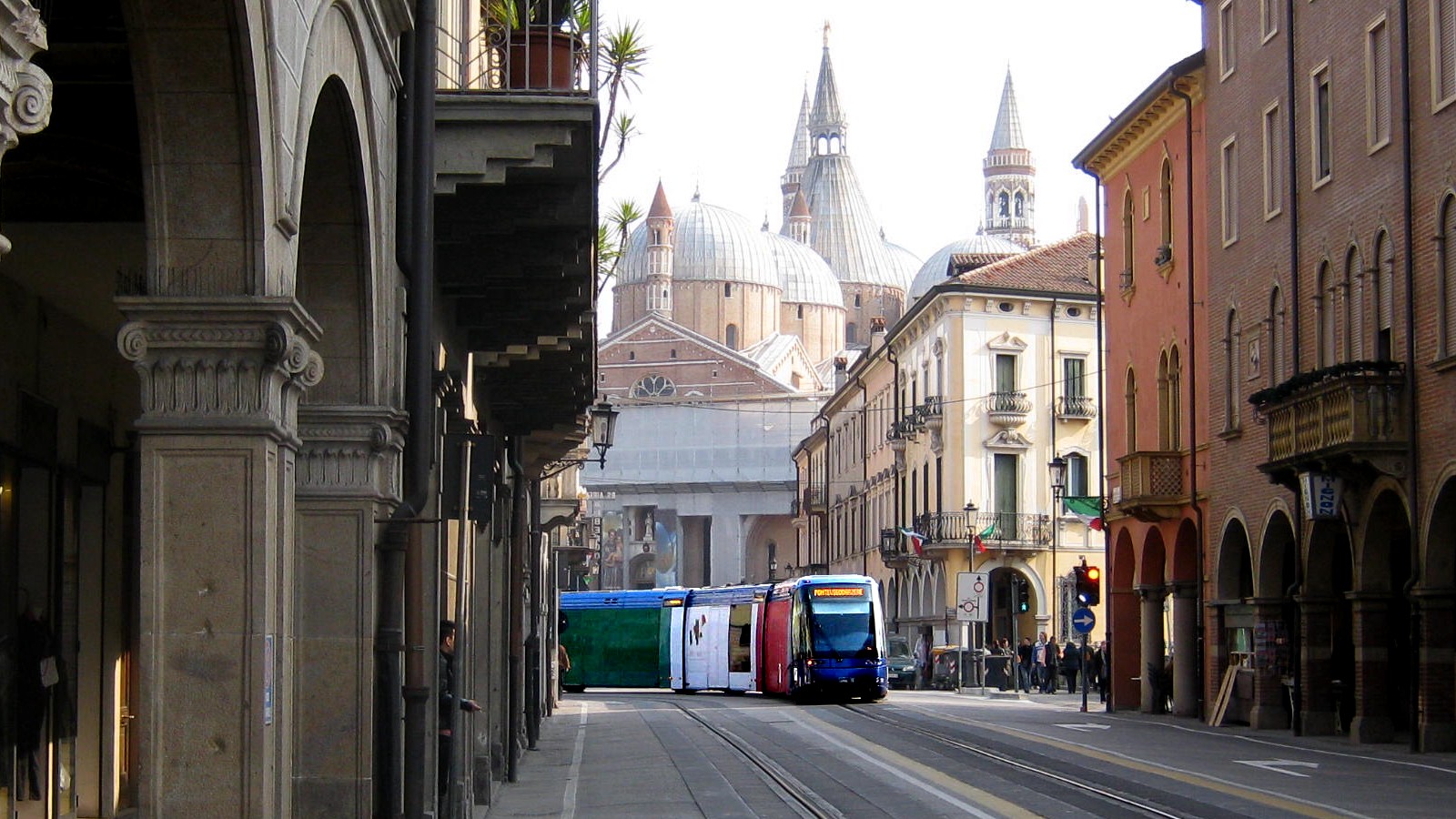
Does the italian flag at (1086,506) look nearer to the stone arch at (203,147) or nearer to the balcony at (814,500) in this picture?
the stone arch at (203,147)

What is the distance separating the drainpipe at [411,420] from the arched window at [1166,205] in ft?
98.6

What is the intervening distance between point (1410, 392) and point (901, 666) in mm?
37123

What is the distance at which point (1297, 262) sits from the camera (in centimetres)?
3225

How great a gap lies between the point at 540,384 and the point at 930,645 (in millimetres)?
47483

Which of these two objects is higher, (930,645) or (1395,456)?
(1395,456)

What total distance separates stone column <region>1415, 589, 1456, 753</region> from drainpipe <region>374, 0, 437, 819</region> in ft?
59.4

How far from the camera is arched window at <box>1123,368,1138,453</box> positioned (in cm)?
4294

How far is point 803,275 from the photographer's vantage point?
6703 inches

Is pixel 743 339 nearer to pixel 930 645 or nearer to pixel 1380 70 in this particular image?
pixel 930 645

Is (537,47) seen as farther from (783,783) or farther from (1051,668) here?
(1051,668)

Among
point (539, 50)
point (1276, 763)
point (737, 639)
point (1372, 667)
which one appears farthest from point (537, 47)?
point (737, 639)

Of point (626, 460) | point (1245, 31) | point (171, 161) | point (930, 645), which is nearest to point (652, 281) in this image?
point (626, 460)

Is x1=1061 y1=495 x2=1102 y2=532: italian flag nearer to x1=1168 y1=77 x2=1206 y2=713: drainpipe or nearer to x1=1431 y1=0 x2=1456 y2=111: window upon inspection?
x1=1168 y1=77 x2=1206 y2=713: drainpipe

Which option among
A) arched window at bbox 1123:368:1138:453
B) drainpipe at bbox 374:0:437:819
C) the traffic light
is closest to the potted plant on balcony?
drainpipe at bbox 374:0:437:819
